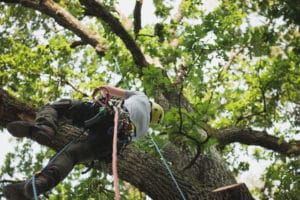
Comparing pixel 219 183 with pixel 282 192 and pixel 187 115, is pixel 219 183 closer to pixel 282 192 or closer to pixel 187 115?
pixel 282 192

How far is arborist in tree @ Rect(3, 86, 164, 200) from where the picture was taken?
10.4 feet

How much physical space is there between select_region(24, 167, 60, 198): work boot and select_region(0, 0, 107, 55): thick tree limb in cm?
518

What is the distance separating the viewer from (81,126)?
158 inches

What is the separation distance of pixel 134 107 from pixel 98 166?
1037 millimetres

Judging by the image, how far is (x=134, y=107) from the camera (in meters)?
4.07

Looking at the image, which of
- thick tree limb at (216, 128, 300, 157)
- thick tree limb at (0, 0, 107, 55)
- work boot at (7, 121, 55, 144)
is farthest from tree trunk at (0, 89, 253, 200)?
thick tree limb at (0, 0, 107, 55)

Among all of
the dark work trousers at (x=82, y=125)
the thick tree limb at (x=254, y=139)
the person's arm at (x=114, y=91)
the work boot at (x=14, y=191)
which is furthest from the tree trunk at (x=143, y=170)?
the thick tree limb at (x=254, y=139)

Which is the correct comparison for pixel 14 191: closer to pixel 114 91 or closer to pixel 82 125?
pixel 82 125

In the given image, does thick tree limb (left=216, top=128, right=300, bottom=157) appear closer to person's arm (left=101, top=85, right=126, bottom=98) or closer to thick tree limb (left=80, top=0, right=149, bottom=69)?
thick tree limb (left=80, top=0, right=149, bottom=69)

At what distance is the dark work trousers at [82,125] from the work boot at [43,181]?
0.88 feet

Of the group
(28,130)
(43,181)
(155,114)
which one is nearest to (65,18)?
(155,114)

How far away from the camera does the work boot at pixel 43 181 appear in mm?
2906

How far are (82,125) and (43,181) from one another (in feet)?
3.54

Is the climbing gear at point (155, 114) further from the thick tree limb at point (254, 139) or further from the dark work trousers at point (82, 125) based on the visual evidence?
the thick tree limb at point (254, 139)
